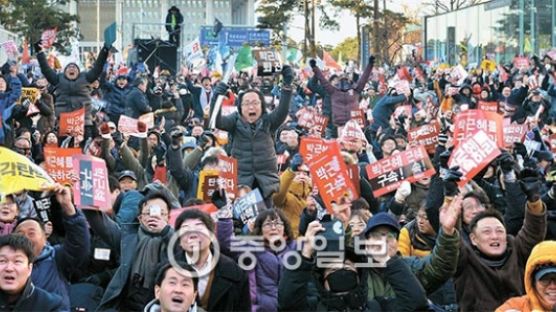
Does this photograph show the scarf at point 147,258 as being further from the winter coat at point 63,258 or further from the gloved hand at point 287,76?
the gloved hand at point 287,76

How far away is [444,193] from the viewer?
6957 mm

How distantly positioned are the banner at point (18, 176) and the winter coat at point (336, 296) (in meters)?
1.39

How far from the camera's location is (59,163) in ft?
27.2

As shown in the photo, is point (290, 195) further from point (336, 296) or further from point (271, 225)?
point (336, 296)

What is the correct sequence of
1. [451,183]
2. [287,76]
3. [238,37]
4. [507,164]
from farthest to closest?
[238,37] < [287,76] < [507,164] < [451,183]

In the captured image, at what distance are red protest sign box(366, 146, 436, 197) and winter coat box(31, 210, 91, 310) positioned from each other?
123 inches

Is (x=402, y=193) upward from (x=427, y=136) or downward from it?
downward

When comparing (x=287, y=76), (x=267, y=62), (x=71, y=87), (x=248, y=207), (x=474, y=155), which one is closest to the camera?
→ (x=474, y=155)

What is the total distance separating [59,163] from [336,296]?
9.53 ft

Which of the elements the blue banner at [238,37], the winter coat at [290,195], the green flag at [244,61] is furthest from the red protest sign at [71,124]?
the blue banner at [238,37]

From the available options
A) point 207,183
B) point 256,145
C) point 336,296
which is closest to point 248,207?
point 207,183

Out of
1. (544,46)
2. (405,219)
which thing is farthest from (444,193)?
(544,46)

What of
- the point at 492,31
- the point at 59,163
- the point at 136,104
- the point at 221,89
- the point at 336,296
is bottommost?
the point at 336,296

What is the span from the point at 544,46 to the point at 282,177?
69.6 feet
